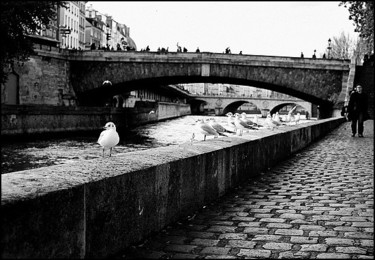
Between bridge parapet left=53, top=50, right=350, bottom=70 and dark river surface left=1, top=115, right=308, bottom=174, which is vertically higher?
bridge parapet left=53, top=50, right=350, bottom=70

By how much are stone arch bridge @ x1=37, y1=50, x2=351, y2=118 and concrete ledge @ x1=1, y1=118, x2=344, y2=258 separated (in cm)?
3526

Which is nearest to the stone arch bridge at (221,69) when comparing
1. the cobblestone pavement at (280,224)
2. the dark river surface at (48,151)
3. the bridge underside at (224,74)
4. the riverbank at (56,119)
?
the bridge underside at (224,74)

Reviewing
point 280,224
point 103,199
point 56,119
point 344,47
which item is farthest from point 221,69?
point 103,199

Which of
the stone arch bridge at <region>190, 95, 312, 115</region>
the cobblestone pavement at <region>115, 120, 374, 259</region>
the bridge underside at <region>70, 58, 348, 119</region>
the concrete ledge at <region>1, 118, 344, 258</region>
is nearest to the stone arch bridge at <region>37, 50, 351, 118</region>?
the bridge underside at <region>70, 58, 348, 119</region>

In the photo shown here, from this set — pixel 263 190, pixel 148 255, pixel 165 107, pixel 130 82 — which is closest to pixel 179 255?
pixel 148 255

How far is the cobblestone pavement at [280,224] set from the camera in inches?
146

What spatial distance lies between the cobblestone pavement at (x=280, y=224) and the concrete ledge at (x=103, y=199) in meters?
0.17

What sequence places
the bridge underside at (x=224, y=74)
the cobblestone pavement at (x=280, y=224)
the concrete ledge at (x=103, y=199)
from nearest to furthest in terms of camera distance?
1. the concrete ledge at (x=103, y=199)
2. the cobblestone pavement at (x=280, y=224)
3. the bridge underside at (x=224, y=74)

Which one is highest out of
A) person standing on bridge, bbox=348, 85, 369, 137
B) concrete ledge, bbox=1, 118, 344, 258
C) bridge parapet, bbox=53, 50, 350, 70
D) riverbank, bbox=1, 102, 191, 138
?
bridge parapet, bbox=53, 50, 350, 70

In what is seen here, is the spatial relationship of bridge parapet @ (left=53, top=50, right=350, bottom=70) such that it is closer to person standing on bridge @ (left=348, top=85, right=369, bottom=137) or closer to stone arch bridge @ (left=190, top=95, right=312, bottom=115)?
person standing on bridge @ (left=348, top=85, right=369, bottom=137)

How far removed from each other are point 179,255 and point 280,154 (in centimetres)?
655

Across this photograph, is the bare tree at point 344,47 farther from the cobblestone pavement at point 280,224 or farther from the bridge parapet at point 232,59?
the cobblestone pavement at point 280,224

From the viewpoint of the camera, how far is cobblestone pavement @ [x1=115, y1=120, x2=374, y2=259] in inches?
146

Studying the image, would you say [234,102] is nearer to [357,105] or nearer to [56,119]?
[56,119]
